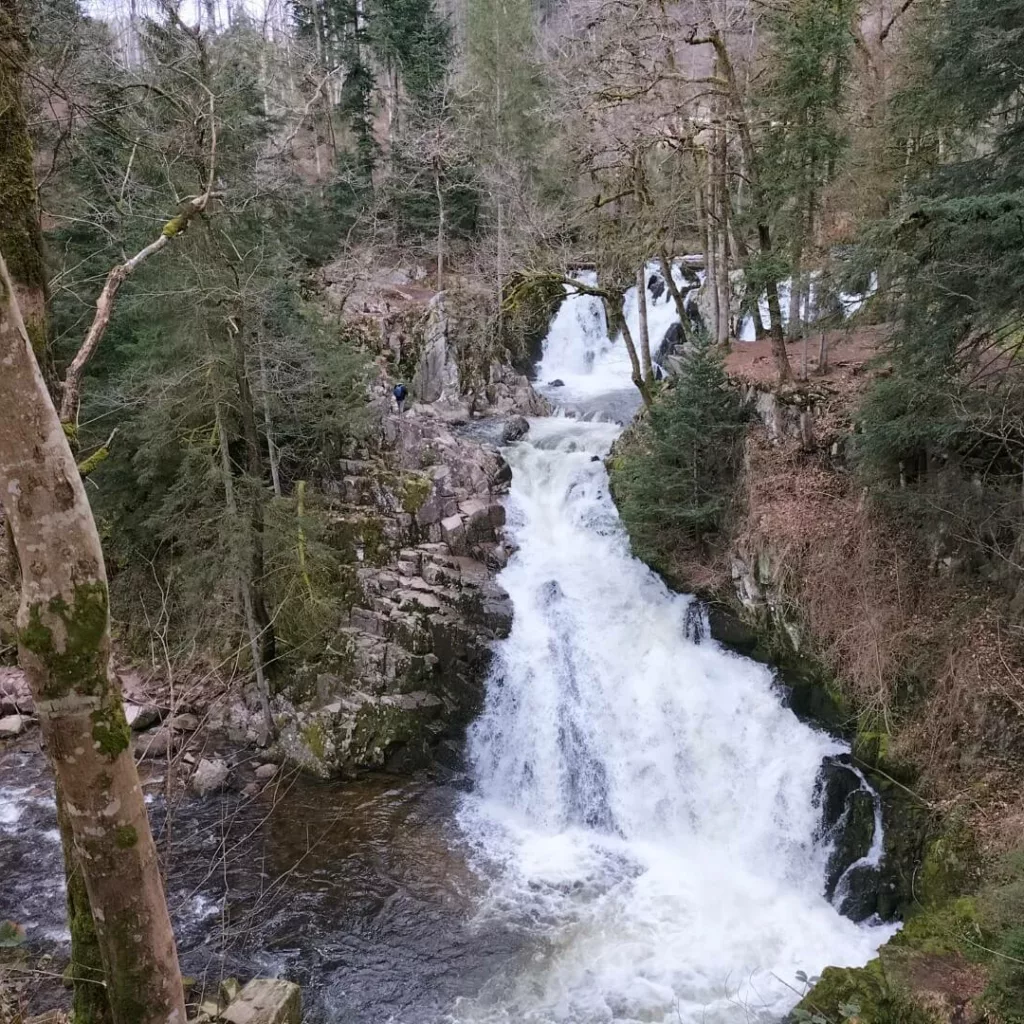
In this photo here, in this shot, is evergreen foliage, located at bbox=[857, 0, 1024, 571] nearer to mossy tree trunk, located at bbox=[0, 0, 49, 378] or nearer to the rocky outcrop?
mossy tree trunk, located at bbox=[0, 0, 49, 378]

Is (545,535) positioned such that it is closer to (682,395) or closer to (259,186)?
(682,395)

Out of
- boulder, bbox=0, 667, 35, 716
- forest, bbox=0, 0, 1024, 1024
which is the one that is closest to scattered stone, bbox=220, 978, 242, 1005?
forest, bbox=0, 0, 1024, 1024

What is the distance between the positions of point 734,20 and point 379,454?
10.7m

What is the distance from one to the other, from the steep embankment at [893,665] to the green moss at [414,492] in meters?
4.89

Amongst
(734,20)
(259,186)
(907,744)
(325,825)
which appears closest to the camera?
(907,744)

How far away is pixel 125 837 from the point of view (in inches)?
112

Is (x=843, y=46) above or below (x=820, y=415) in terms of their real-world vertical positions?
above

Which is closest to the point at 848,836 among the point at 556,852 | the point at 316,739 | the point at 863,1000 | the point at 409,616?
the point at 863,1000

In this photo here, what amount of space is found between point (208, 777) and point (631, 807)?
6.87 meters

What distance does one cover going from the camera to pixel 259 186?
12.4 m

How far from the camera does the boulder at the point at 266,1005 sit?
257 inches

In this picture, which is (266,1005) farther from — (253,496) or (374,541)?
(374,541)

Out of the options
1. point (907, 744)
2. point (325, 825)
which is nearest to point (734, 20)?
point (907, 744)

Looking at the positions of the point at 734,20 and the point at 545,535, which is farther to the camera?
the point at 545,535
